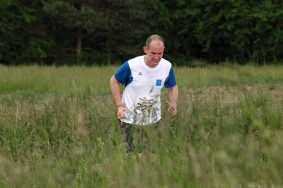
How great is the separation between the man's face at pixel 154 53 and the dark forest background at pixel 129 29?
1222 inches

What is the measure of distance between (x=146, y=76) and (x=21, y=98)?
296 inches

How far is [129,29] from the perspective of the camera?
123 ft

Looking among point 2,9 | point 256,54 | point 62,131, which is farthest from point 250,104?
point 2,9

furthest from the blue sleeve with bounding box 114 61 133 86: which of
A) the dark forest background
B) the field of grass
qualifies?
the dark forest background

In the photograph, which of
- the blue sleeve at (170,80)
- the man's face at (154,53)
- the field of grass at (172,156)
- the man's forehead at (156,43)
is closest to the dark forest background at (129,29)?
the field of grass at (172,156)

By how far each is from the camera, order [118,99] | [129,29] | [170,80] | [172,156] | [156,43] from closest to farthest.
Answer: [172,156]
[156,43]
[118,99]
[170,80]
[129,29]

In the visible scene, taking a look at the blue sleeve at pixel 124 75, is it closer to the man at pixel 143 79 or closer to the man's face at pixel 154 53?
the man at pixel 143 79

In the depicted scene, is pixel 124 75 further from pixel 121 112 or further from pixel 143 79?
pixel 121 112

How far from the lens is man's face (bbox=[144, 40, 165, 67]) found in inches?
198

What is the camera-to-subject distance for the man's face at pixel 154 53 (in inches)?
198

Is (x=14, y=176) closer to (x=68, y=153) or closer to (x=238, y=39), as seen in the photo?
(x=68, y=153)

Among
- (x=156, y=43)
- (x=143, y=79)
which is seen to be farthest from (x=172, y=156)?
(x=143, y=79)

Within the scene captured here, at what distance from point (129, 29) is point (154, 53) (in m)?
32.7

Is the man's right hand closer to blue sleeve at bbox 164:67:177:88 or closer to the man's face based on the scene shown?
the man's face
